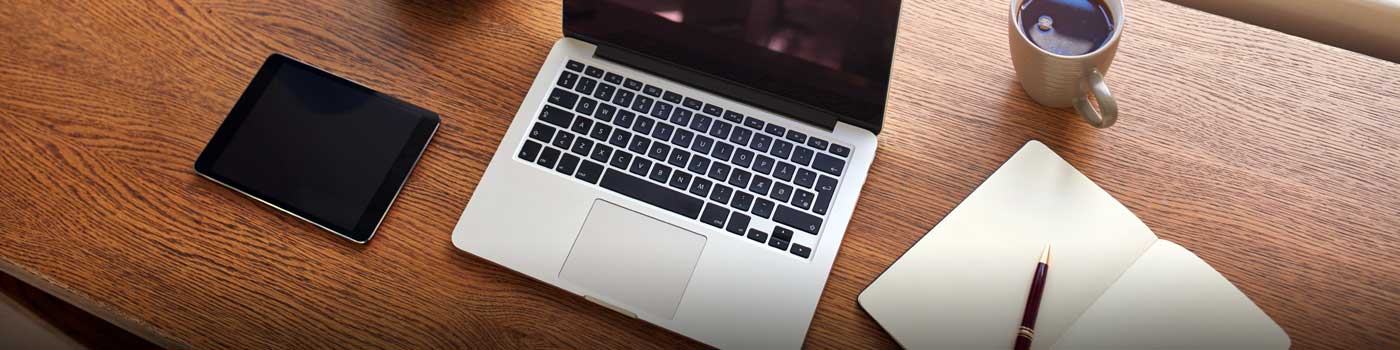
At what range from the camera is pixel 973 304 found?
772 mm

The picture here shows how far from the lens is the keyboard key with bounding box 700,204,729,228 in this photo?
79 centimetres

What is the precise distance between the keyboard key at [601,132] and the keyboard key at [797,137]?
0.55 ft

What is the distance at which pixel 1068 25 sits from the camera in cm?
77

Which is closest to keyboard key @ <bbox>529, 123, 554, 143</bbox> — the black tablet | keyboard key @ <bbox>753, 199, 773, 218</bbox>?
the black tablet

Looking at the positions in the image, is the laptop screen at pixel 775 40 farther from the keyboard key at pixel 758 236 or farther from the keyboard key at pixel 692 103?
the keyboard key at pixel 758 236

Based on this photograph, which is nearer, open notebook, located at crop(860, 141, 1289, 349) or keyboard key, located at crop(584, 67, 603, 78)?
open notebook, located at crop(860, 141, 1289, 349)

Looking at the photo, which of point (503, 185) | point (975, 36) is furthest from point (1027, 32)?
point (503, 185)

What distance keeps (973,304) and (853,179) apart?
0.15m

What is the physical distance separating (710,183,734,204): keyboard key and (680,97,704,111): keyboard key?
85 mm

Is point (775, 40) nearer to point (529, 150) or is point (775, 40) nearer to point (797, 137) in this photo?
point (797, 137)

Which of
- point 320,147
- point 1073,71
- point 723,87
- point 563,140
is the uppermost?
point 1073,71

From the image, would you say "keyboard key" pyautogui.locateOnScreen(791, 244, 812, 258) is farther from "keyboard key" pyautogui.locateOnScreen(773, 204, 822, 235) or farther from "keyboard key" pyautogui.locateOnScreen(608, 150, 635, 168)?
"keyboard key" pyautogui.locateOnScreen(608, 150, 635, 168)

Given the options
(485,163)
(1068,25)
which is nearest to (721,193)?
(485,163)

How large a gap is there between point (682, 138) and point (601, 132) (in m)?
0.08
